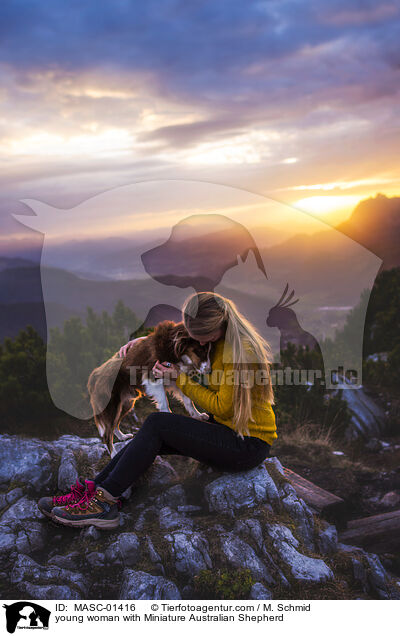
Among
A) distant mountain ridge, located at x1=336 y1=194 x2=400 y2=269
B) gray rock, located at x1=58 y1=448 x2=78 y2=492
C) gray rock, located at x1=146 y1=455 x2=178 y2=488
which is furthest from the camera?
distant mountain ridge, located at x1=336 y1=194 x2=400 y2=269

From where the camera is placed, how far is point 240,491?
3586 millimetres

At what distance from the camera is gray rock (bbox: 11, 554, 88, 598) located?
3.02m

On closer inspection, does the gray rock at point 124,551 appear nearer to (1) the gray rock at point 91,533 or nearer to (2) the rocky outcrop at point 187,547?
(2) the rocky outcrop at point 187,547

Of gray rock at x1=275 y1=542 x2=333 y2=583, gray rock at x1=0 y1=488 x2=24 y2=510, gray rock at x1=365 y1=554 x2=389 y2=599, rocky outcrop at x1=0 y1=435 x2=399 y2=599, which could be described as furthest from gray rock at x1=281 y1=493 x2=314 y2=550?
gray rock at x1=0 y1=488 x2=24 y2=510

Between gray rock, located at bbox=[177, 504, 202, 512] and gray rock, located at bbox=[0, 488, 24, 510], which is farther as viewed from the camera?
gray rock, located at bbox=[0, 488, 24, 510]

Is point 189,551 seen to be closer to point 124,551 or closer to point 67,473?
point 124,551

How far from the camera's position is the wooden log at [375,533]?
13.1ft

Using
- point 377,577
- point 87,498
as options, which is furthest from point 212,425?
point 377,577

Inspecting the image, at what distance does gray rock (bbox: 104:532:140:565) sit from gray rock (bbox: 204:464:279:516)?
0.68 m

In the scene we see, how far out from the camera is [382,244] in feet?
32.4

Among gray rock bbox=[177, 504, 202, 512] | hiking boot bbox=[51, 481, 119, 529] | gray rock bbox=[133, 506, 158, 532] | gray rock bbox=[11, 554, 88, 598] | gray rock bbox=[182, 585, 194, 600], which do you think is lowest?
gray rock bbox=[182, 585, 194, 600]

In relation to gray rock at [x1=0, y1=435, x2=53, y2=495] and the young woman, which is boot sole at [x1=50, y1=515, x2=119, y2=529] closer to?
the young woman

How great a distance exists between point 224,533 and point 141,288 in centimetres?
328

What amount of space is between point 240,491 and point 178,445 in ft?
2.18
